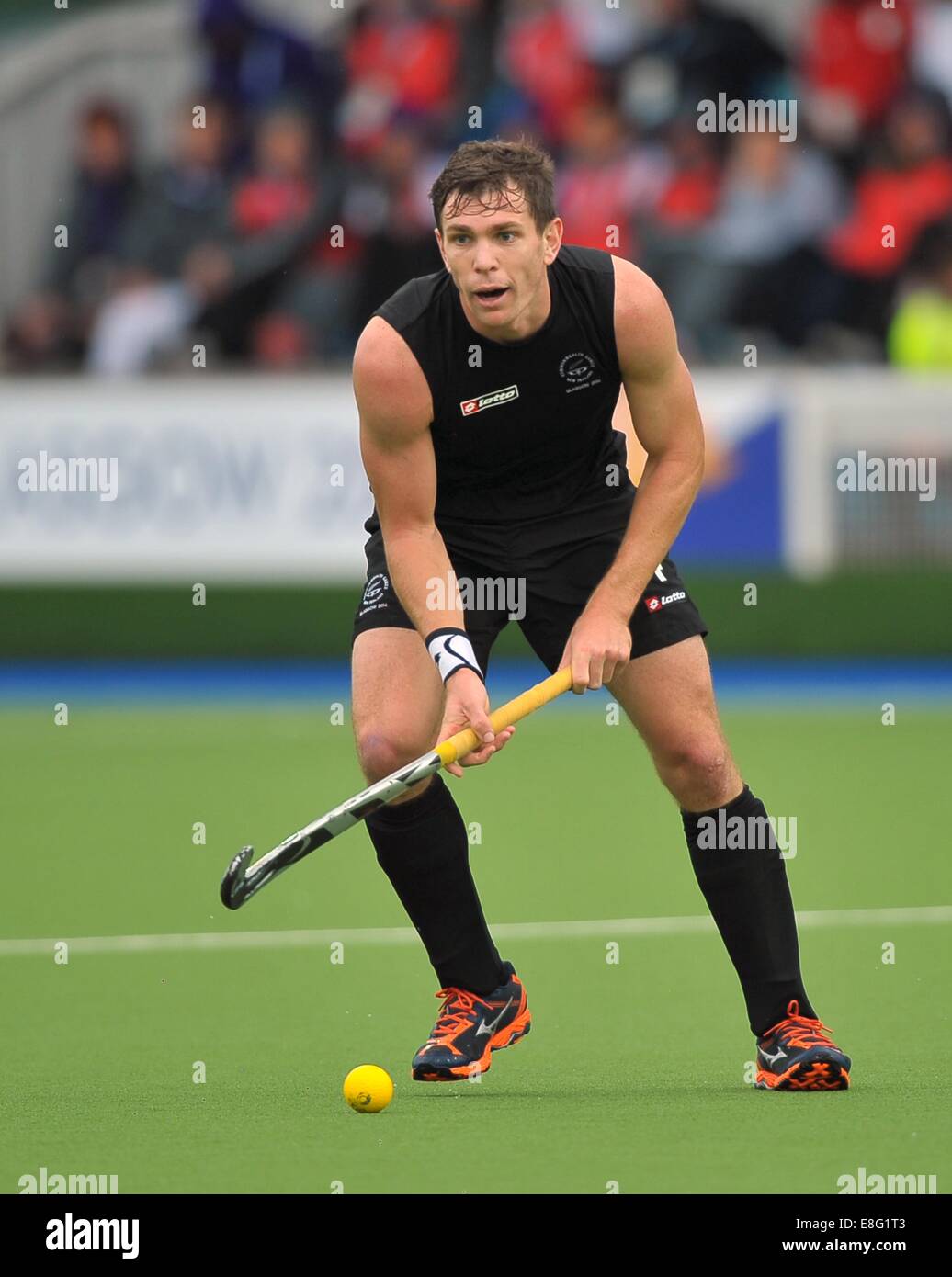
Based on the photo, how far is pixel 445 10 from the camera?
52.2 feet

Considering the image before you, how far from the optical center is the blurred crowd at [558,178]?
14.9 meters

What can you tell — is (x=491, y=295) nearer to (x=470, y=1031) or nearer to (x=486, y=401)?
(x=486, y=401)

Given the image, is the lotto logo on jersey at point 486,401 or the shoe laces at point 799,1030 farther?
the lotto logo on jersey at point 486,401

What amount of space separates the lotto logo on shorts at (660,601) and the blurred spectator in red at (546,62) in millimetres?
10781

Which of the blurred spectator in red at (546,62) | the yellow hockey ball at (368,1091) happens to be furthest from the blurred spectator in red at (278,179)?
the yellow hockey ball at (368,1091)

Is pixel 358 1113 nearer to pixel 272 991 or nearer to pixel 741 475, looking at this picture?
pixel 272 991

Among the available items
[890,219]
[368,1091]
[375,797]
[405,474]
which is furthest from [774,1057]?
[890,219]

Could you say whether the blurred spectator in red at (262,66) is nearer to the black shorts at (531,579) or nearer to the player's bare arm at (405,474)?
the black shorts at (531,579)

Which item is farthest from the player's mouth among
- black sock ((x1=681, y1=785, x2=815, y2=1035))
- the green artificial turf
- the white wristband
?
the green artificial turf

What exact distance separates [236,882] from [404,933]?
224cm

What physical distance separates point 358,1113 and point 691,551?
8.84 metres

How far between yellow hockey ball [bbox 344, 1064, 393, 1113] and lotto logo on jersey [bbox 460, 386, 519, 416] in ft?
4.53

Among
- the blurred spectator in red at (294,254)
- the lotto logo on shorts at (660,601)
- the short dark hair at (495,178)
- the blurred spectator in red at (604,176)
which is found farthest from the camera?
the blurred spectator in red at (294,254)

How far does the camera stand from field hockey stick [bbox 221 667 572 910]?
4.96m
